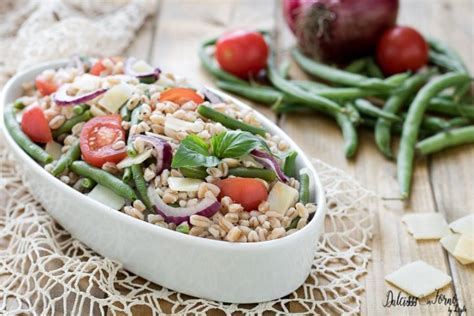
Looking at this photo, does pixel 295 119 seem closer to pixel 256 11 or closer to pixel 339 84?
pixel 339 84

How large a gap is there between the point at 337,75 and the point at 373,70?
285 millimetres

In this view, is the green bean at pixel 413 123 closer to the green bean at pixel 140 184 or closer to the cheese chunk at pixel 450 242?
the cheese chunk at pixel 450 242

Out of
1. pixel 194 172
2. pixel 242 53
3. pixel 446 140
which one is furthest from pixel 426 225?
pixel 242 53

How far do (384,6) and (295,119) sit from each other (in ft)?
2.62

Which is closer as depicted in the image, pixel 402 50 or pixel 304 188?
pixel 304 188

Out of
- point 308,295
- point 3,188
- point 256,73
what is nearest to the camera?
point 308,295

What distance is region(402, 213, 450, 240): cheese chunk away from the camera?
3125mm

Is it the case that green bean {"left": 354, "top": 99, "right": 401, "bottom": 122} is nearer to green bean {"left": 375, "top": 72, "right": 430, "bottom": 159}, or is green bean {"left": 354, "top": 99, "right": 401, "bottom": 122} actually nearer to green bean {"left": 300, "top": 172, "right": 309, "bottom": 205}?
green bean {"left": 375, "top": 72, "right": 430, "bottom": 159}

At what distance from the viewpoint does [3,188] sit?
331 centimetres

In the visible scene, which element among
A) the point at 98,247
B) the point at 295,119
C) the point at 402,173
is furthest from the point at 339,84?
the point at 98,247

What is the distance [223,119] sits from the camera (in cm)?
296

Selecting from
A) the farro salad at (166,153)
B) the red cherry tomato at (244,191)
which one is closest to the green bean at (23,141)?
the farro salad at (166,153)

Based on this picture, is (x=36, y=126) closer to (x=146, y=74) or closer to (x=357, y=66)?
(x=146, y=74)

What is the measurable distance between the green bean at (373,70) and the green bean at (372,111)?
0.33 meters
